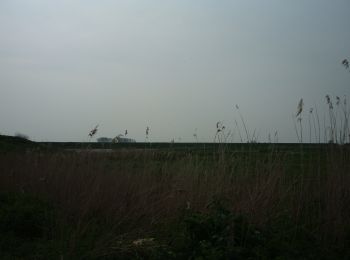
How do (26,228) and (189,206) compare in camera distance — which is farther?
(189,206)

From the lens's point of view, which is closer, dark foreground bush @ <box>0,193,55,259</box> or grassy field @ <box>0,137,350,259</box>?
grassy field @ <box>0,137,350,259</box>

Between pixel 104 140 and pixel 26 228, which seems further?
pixel 104 140

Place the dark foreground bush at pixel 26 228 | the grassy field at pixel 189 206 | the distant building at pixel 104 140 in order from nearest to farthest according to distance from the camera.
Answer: the grassy field at pixel 189 206 → the dark foreground bush at pixel 26 228 → the distant building at pixel 104 140

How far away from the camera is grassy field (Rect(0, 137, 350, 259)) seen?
4738 millimetres

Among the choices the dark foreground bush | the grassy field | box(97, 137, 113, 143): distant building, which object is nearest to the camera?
the grassy field

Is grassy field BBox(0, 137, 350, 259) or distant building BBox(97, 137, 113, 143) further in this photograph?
distant building BBox(97, 137, 113, 143)

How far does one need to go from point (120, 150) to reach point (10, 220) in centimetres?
416

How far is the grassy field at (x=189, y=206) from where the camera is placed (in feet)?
15.5

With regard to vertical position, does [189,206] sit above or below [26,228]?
above

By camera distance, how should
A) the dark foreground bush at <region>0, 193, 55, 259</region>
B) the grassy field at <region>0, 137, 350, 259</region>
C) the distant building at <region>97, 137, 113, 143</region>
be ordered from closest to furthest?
the grassy field at <region>0, 137, 350, 259</region>
the dark foreground bush at <region>0, 193, 55, 259</region>
the distant building at <region>97, 137, 113, 143</region>

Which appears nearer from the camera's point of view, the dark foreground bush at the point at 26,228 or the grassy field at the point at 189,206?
the grassy field at the point at 189,206

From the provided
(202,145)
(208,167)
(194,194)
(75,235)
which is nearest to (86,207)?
(75,235)

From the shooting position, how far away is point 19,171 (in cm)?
889

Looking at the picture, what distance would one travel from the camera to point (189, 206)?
20.3ft
